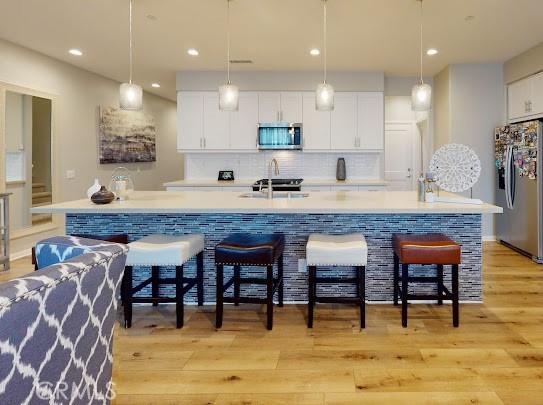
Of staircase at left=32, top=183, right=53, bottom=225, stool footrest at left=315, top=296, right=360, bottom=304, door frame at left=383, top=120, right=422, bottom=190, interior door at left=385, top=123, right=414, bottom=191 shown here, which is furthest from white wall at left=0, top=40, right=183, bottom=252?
door frame at left=383, top=120, right=422, bottom=190

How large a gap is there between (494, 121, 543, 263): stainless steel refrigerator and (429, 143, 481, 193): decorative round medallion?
2.20 meters

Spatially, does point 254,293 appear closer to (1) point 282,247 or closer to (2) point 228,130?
(1) point 282,247

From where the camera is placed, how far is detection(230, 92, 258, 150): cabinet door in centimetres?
681

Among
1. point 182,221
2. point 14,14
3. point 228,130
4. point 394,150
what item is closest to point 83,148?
point 228,130

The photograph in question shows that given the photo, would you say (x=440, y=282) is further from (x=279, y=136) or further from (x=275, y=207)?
(x=279, y=136)

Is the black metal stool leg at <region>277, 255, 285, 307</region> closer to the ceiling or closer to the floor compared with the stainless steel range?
closer to the floor

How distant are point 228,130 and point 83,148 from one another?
2175 mm

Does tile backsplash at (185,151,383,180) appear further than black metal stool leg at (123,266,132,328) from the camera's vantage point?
Yes

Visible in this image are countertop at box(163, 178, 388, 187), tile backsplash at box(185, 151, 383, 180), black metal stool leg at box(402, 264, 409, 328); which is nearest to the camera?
black metal stool leg at box(402, 264, 409, 328)

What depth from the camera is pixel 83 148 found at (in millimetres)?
6832

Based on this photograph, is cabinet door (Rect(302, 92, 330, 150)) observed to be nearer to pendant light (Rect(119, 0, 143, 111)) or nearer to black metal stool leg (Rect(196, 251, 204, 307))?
pendant light (Rect(119, 0, 143, 111))

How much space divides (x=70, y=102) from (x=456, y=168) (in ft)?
17.4

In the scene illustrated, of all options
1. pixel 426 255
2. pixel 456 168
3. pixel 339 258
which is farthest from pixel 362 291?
pixel 456 168

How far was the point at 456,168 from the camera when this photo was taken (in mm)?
3479
